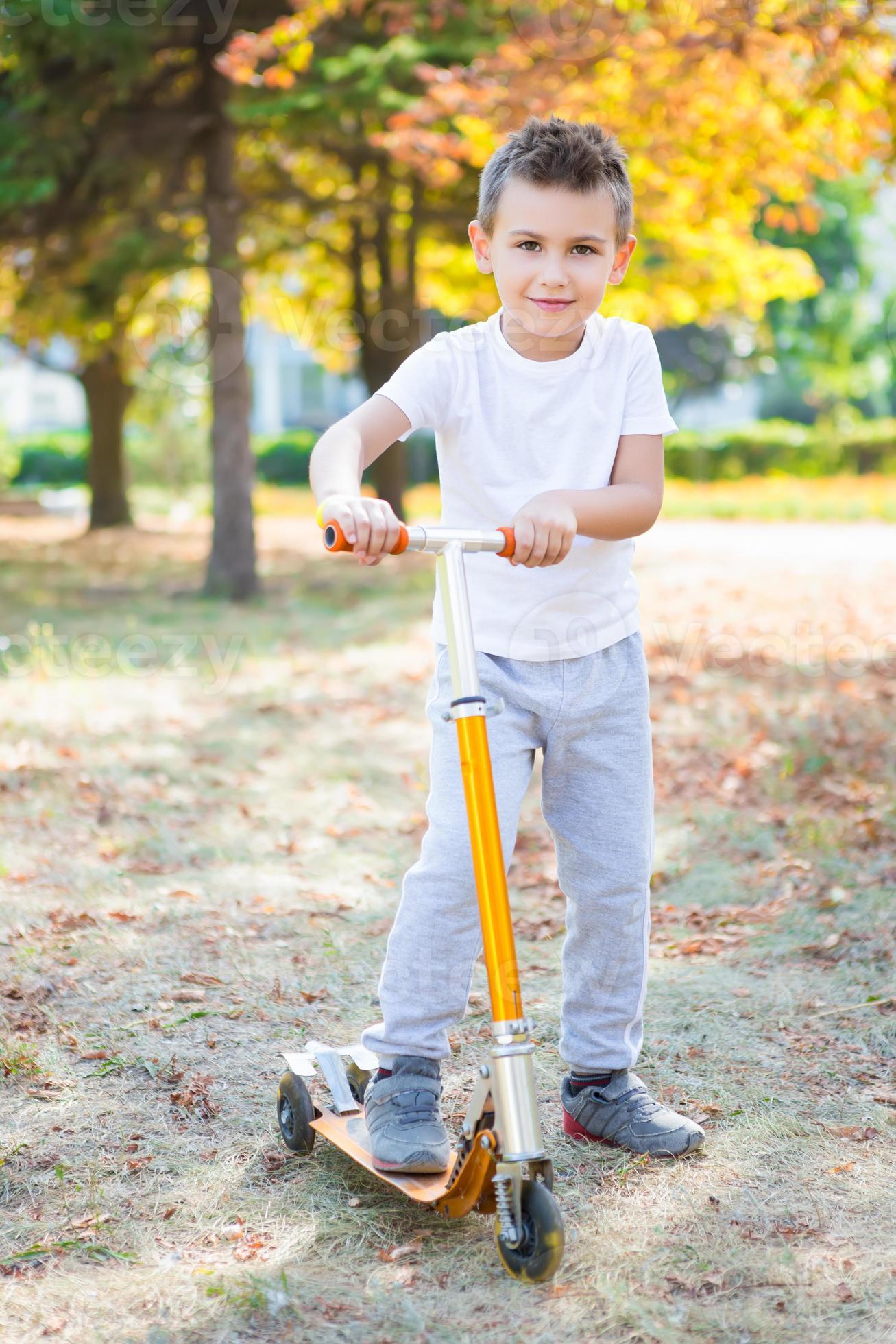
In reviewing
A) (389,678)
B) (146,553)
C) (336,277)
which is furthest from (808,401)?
(389,678)

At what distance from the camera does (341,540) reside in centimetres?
195

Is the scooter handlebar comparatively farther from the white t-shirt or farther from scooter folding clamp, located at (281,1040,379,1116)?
scooter folding clamp, located at (281,1040,379,1116)

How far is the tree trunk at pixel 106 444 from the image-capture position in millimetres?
17672

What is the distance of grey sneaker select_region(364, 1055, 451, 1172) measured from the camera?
229 centimetres

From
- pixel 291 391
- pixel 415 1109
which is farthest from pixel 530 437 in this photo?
pixel 291 391

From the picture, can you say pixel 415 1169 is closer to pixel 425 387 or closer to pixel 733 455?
pixel 425 387

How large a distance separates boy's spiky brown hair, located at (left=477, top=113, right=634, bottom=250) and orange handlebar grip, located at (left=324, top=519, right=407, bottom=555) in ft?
2.15

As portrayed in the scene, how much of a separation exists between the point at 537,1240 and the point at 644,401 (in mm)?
1395

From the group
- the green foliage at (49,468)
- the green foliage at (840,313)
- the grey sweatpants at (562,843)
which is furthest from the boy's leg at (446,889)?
the green foliage at (840,313)

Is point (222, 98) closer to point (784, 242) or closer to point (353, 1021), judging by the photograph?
point (353, 1021)

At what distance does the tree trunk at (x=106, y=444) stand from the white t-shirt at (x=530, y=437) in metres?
15.8

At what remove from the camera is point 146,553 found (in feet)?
49.3

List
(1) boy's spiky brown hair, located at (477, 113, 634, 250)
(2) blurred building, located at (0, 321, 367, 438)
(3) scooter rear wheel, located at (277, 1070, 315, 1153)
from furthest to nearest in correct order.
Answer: (2) blurred building, located at (0, 321, 367, 438)
(3) scooter rear wheel, located at (277, 1070, 315, 1153)
(1) boy's spiky brown hair, located at (477, 113, 634, 250)

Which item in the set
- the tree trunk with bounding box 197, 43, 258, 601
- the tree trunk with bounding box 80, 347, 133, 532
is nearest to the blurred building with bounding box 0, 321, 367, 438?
the tree trunk with bounding box 80, 347, 133, 532
